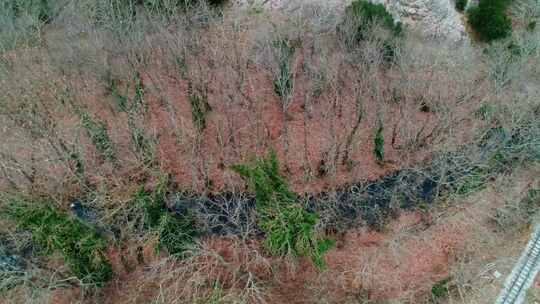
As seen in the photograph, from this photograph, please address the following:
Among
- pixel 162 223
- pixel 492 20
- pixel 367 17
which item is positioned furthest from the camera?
pixel 492 20

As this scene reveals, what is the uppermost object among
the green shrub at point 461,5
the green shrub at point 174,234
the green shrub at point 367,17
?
the green shrub at point 461,5

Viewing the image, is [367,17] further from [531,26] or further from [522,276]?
[522,276]

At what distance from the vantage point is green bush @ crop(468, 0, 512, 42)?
29.6 m

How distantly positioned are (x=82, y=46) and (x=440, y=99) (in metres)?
23.2

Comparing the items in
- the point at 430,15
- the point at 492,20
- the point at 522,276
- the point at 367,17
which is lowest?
the point at 522,276

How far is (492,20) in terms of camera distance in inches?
1171

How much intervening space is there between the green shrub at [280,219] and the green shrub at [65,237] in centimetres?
760

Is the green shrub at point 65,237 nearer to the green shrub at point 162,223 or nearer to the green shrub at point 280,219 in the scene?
the green shrub at point 162,223

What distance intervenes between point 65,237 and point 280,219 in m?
9.38

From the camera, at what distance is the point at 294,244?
1878cm

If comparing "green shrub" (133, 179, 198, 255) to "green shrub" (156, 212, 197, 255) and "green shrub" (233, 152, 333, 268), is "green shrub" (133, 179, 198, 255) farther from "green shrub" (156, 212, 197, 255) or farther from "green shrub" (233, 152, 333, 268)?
"green shrub" (233, 152, 333, 268)

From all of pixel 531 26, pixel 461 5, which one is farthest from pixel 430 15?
pixel 531 26

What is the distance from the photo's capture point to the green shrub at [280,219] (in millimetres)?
18359

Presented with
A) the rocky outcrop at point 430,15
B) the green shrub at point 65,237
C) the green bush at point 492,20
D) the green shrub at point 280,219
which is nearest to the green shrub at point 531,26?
the green bush at point 492,20
